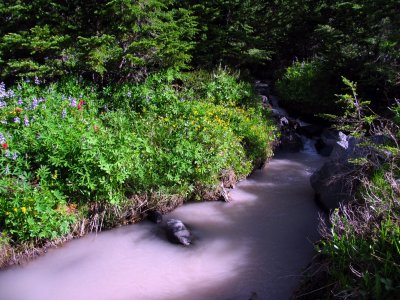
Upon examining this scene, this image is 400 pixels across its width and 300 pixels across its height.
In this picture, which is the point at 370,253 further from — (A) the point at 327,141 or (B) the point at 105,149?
(A) the point at 327,141

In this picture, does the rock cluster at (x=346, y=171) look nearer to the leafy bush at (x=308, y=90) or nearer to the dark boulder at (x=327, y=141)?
the dark boulder at (x=327, y=141)

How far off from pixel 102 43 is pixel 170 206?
440 cm

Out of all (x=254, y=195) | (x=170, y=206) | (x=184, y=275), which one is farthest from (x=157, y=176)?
(x=254, y=195)

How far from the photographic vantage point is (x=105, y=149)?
596 cm

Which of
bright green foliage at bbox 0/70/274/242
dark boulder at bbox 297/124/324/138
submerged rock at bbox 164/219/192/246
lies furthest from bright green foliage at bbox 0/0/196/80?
dark boulder at bbox 297/124/324/138

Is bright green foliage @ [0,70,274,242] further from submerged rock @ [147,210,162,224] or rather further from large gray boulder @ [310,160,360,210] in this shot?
large gray boulder @ [310,160,360,210]

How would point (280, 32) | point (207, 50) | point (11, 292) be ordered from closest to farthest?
1. point (11, 292)
2. point (207, 50)
3. point (280, 32)

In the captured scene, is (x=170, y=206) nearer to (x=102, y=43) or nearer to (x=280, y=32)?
(x=102, y=43)

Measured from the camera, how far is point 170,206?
6984 millimetres

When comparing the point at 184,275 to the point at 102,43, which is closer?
the point at 184,275

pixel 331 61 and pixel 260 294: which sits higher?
pixel 331 61

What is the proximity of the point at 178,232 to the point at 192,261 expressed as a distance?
2.13 ft

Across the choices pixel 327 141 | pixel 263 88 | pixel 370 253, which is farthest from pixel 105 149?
pixel 263 88

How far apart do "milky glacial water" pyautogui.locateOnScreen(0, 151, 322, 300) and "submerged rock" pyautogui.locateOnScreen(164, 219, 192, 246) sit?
0.41 feet
